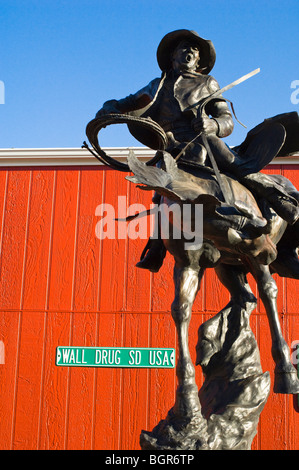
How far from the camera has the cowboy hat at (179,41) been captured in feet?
14.0

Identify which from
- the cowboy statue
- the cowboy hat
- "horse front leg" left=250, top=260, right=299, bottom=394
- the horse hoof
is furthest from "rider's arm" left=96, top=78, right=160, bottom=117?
the horse hoof

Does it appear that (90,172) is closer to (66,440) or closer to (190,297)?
(66,440)

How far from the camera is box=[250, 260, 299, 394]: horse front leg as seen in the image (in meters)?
3.58

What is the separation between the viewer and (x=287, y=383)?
3.57 m

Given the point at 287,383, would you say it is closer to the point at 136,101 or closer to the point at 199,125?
the point at 199,125

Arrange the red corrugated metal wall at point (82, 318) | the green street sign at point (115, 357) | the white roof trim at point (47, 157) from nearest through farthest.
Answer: the red corrugated metal wall at point (82, 318), the green street sign at point (115, 357), the white roof trim at point (47, 157)

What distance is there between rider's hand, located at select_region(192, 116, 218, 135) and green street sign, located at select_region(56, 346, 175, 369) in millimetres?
4620

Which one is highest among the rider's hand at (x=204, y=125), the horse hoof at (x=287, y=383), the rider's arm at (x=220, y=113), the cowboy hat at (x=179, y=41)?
the cowboy hat at (x=179, y=41)

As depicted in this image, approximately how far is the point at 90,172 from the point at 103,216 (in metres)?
0.79

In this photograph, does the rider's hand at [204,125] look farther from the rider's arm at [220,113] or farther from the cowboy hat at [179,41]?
the cowboy hat at [179,41]

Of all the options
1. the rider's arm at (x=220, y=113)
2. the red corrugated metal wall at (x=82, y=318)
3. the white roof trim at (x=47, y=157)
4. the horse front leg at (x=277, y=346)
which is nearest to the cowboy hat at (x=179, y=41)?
the rider's arm at (x=220, y=113)

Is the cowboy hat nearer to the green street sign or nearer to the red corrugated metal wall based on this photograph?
the red corrugated metal wall

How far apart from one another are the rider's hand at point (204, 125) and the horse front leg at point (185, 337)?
104 centimetres

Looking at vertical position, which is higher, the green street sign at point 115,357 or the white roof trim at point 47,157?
the white roof trim at point 47,157
